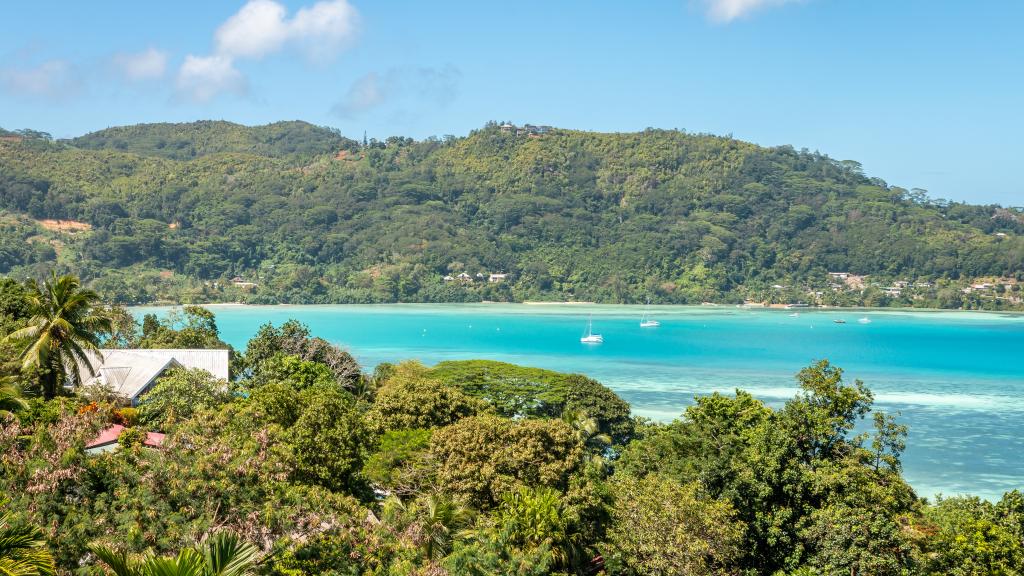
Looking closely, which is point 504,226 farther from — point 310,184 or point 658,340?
point 658,340

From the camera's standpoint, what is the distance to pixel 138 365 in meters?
28.5

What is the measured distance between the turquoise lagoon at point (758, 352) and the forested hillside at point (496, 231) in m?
9.70

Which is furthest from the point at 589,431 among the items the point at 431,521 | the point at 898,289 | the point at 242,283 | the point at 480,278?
the point at 898,289

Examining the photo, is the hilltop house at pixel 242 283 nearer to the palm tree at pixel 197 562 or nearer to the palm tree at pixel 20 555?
the palm tree at pixel 20 555

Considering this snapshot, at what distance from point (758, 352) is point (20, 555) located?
258 feet

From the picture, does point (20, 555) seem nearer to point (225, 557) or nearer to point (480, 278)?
point (225, 557)

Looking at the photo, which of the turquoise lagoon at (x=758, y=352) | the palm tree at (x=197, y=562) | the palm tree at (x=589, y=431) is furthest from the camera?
the turquoise lagoon at (x=758, y=352)

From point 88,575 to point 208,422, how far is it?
5520 mm

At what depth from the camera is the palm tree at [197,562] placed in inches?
247

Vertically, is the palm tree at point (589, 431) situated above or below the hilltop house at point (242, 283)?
below

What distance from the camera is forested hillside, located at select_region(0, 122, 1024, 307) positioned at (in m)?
140

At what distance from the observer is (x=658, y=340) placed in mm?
90312

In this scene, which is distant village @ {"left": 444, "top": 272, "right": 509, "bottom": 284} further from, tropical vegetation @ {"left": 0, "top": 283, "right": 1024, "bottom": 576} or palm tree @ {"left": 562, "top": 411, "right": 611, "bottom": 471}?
tropical vegetation @ {"left": 0, "top": 283, "right": 1024, "bottom": 576}

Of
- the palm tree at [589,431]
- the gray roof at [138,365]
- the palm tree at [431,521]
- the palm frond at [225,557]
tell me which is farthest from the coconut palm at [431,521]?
the gray roof at [138,365]
